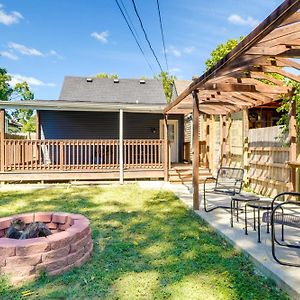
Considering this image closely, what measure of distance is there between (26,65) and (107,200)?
3364cm

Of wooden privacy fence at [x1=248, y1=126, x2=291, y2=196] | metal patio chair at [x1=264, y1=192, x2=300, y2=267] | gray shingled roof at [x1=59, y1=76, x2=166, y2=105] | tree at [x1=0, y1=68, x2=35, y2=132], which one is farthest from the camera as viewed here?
tree at [x1=0, y1=68, x2=35, y2=132]

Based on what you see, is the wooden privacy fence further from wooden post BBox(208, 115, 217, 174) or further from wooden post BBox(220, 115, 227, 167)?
wooden post BBox(208, 115, 217, 174)

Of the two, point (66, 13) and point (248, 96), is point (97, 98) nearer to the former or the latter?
point (66, 13)

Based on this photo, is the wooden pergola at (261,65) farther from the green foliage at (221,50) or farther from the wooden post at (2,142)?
the green foliage at (221,50)

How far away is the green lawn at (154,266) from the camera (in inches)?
103

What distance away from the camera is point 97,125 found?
12492 mm

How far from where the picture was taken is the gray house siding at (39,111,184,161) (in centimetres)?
1209

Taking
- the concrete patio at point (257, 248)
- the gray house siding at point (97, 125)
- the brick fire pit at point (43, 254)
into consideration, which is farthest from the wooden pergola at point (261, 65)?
the gray house siding at point (97, 125)

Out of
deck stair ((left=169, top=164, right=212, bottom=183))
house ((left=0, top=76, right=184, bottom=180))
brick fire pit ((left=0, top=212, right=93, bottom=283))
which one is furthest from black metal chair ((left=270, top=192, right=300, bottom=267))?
house ((left=0, top=76, right=184, bottom=180))

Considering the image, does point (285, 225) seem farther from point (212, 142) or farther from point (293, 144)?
point (212, 142)

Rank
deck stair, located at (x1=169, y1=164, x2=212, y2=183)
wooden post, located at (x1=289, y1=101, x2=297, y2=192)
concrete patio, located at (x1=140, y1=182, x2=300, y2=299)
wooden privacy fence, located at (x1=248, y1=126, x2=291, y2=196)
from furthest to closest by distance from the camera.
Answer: deck stair, located at (x1=169, y1=164, x2=212, y2=183) < wooden privacy fence, located at (x1=248, y1=126, x2=291, y2=196) < wooden post, located at (x1=289, y1=101, x2=297, y2=192) < concrete patio, located at (x1=140, y1=182, x2=300, y2=299)

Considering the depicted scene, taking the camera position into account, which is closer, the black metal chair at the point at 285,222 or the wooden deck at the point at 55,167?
the black metal chair at the point at 285,222

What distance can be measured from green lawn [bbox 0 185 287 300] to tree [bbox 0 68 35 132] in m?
23.4

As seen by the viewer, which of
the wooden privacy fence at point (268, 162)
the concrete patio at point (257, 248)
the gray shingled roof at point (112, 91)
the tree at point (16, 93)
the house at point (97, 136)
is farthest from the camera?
the tree at point (16, 93)
